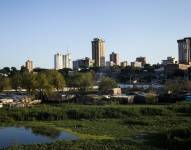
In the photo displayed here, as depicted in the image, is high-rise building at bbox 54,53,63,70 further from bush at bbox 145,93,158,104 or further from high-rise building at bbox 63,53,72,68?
bush at bbox 145,93,158,104

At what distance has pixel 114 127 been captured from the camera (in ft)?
81.1

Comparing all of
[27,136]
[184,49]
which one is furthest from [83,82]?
[184,49]

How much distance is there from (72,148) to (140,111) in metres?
14.0

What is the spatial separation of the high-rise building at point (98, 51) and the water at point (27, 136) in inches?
5230

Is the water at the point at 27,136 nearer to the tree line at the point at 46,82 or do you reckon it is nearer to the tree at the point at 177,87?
the tree line at the point at 46,82

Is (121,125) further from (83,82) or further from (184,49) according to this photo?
(184,49)

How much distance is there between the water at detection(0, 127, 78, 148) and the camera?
21038 mm

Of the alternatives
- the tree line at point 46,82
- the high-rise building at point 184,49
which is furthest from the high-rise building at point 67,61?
the tree line at point 46,82

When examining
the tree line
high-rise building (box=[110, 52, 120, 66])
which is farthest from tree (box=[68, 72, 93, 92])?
high-rise building (box=[110, 52, 120, 66])

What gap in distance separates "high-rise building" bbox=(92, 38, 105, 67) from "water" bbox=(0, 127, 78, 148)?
13283 centimetres

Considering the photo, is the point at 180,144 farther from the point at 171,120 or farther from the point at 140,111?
the point at 140,111

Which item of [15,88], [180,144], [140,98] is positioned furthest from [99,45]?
[180,144]

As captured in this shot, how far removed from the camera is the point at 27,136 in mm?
22953

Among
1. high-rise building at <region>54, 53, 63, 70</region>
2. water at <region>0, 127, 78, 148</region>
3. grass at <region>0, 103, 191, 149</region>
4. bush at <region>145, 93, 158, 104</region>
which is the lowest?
water at <region>0, 127, 78, 148</region>
